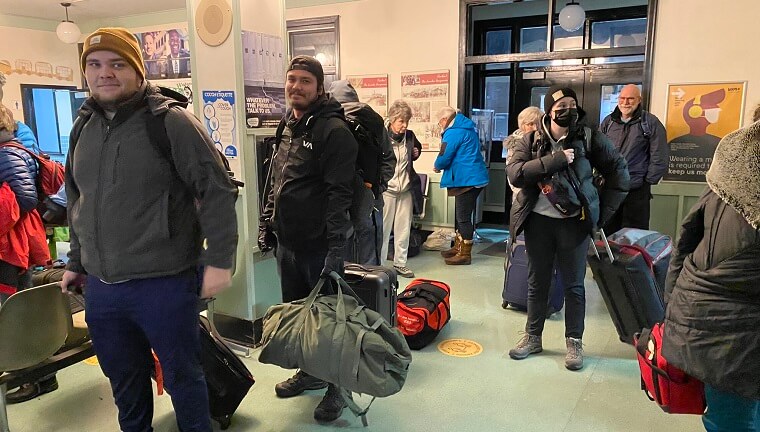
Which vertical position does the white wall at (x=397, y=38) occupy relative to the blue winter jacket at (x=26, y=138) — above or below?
above

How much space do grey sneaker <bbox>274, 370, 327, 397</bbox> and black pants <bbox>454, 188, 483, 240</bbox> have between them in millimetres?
2726

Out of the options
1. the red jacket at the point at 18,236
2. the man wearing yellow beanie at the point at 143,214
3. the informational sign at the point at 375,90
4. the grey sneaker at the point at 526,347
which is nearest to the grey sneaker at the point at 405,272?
the grey sneaker at the point at 526,347

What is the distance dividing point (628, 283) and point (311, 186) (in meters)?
1.72

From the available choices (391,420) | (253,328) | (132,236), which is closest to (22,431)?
(253,328)

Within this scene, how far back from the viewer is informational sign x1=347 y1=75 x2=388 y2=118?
20.2 feet

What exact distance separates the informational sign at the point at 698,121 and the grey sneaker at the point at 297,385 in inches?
151

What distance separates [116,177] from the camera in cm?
153

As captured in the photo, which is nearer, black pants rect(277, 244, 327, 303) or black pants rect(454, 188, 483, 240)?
black pants rect(277, 244, 327, 303)

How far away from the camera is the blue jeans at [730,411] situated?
4.85 feet

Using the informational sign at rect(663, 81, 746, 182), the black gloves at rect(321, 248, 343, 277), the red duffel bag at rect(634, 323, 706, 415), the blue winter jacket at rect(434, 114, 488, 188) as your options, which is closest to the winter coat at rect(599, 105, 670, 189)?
the informational sign at rect(663, 81, 746, 182)

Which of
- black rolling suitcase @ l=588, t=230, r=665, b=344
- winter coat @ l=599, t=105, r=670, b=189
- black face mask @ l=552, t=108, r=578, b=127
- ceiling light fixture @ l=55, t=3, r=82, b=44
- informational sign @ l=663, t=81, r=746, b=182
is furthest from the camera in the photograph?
ceiling light fixture @ l=55, t=3, r=82, b=44

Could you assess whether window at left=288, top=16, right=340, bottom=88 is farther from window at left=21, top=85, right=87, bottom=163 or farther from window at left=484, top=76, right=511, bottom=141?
window at left=21, top=85, right=87, bottom=163

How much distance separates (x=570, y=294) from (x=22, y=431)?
8.57ft

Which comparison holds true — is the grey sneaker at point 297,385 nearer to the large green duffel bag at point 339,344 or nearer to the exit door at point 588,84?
the large green duffel bag at point 339,344
